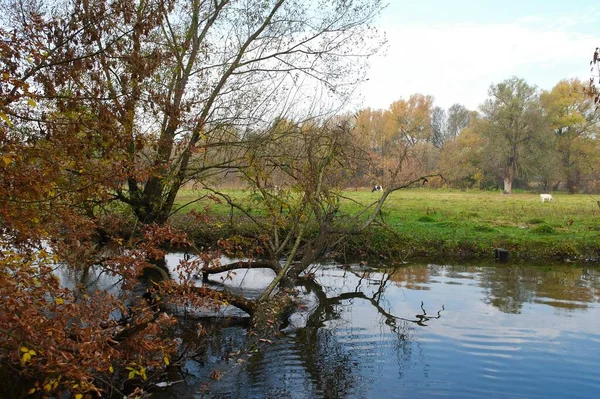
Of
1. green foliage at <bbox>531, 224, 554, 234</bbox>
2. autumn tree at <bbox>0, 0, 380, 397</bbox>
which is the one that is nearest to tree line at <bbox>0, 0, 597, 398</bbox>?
autumn tree at <bbox>0, 0, 380, 397</bbox>

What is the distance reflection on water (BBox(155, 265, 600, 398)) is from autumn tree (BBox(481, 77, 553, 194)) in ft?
130

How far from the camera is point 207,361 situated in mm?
8109

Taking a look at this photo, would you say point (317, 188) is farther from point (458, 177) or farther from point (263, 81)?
point (458, 177)

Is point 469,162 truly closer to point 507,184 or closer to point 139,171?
point 507,184

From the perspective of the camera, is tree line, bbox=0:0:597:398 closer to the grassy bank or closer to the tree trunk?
the grassy bank

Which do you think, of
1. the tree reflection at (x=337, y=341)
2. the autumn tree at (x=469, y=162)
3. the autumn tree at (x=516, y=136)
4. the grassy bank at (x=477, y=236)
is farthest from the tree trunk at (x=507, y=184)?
the tree reflection at (x=337, y=341)

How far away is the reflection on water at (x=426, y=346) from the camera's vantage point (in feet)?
23.9

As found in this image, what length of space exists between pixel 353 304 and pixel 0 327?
8.22 m

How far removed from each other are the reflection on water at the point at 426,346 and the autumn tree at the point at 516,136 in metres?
39.6

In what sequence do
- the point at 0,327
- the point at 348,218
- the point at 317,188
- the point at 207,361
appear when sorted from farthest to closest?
the point at 348,218
the point at 317,188
the point at 207,361
the point at 0,327

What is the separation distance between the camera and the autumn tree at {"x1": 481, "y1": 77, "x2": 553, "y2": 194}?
167ft

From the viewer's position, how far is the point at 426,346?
908 centimetres

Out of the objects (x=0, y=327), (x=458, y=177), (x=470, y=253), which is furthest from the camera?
(x=458, y=177)

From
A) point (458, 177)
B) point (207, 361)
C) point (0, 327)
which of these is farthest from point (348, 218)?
point (458, 177)
